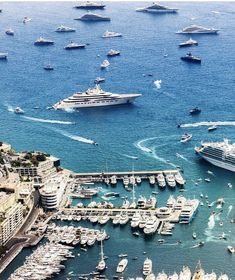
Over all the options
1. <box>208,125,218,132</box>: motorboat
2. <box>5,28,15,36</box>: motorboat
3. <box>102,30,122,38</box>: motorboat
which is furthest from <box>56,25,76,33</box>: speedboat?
<box>208,125,218,132</box>: motorboat

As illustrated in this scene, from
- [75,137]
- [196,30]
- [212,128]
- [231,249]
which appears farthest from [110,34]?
[231,249]

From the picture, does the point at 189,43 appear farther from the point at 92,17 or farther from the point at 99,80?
the point at 92,17

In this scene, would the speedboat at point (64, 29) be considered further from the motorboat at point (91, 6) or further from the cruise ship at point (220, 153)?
the cruise ship at point (220, 153)

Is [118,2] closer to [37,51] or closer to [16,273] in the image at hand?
[37,51]

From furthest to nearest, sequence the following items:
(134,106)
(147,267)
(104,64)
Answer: (104,64), (134,106), (147,267)

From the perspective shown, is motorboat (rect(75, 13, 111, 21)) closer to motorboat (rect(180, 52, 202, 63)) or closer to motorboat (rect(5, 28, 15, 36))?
motorboat (rect(5, 28, 15, 36))

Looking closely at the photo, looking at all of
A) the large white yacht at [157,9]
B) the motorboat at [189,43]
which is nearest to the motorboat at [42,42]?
the motorboat at [189,43]

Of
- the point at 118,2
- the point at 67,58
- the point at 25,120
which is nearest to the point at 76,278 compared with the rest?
the point at 25,120
